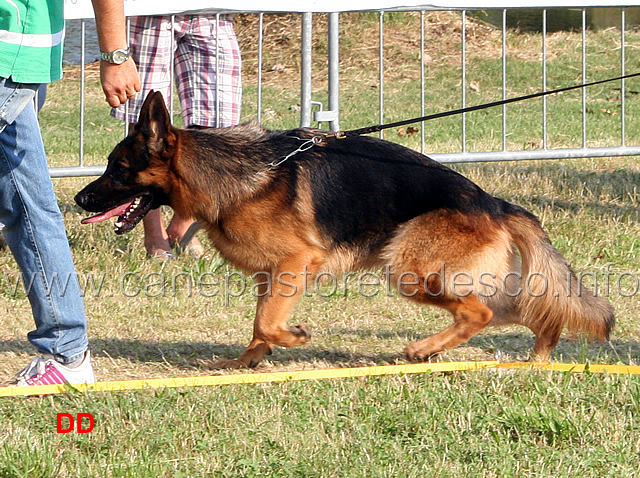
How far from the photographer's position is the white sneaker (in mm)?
3561

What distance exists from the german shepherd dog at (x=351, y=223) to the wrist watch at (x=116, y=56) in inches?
22.7

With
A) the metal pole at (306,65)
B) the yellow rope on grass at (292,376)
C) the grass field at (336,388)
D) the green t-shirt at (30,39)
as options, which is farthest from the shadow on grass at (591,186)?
the green t-shirt at (30,39)

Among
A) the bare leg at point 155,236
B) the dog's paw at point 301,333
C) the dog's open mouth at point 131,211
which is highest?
the dog's open mouth at point 131,211

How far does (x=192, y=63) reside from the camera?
5945 mm

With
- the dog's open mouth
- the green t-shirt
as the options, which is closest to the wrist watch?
the green t-shirt

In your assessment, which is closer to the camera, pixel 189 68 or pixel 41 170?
pixel 41 170

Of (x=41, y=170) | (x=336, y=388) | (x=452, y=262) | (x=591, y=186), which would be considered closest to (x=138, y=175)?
(x=41, y=170)

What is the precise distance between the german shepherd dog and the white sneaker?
2.35ft

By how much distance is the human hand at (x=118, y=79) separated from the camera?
332 centimetres

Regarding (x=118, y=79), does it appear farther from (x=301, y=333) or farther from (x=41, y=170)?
(x=301, y=333)

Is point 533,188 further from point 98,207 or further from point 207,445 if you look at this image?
point 207,445

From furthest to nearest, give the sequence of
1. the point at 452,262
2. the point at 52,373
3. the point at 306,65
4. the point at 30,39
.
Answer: the point at 306,65 → the point at 452,262 → the point at 52,373 → the point at 30,39

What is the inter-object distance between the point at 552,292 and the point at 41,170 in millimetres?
2072

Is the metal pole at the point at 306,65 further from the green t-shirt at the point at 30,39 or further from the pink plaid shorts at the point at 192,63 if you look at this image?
the green t-shirt at the point at 30,39
